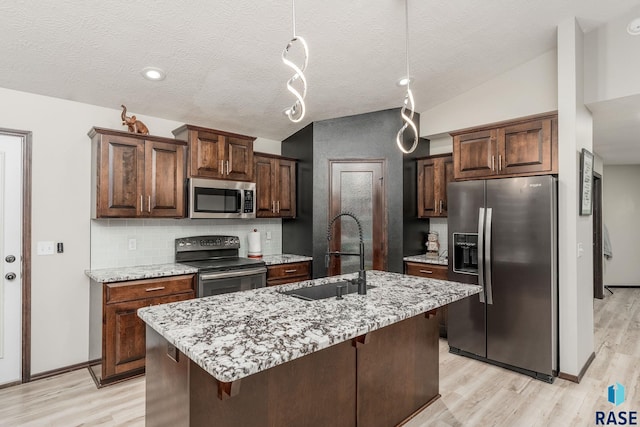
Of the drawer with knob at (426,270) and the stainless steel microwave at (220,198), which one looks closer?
the stainless steel microwave at (220,198)

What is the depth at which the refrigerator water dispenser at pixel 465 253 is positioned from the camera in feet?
11.2

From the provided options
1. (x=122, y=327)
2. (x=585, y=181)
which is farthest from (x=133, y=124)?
(x=585, y=181)

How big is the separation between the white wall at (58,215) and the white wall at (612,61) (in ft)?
14.9

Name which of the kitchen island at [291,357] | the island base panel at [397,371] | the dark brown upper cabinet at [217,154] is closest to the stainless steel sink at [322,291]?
the kitchen island at [291,357]

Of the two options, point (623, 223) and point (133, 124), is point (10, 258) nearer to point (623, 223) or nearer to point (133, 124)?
point (133, 124)

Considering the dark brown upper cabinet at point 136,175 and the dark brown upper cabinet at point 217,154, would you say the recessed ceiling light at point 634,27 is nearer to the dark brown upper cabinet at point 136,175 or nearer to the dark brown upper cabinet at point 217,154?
the dark brown upper cabinet at point 217,154

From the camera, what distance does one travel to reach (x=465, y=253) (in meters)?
3.48

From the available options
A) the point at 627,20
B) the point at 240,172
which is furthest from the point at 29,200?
the point at 627,20

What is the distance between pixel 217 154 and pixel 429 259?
261 cm

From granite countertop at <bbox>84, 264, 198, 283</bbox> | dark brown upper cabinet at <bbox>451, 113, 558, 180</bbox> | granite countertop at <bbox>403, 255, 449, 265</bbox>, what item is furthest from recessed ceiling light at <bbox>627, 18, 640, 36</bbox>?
granite countertop at <bbox>84, 264, 198, 283</bbox>

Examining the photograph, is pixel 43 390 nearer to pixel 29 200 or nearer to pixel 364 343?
pixel 29 200

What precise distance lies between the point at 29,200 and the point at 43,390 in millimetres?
1527

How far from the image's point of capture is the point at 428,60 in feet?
11.1

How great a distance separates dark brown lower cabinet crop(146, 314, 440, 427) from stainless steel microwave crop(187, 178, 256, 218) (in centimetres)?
192
